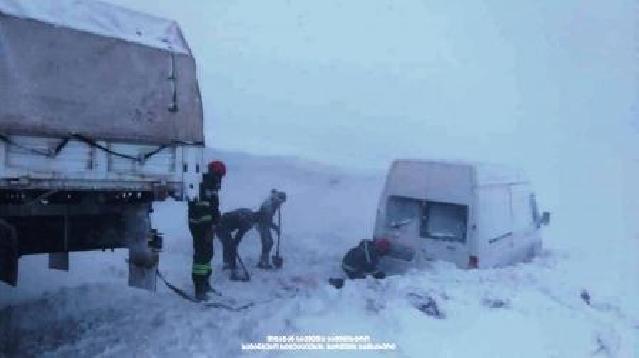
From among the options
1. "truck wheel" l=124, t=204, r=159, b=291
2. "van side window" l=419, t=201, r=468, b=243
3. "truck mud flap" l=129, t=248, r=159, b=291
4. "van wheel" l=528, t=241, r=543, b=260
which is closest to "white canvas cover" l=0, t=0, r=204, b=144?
A: "truck wheel" l=124, t=204, r=159, b=291

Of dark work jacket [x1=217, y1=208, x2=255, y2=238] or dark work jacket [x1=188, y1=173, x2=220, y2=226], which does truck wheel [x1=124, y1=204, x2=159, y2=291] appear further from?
dark work jacket [x1=217, y1=208, x2=255, y2=238]

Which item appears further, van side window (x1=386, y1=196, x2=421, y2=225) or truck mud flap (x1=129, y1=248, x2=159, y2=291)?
van side window (x1=386, y1=196, x2=421, y2=225)

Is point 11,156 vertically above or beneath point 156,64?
beneath

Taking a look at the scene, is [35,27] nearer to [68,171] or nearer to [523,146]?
[68,171]

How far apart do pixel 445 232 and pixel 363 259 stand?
1312 mm

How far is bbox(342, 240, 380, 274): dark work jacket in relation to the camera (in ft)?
29.4

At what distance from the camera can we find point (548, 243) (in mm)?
15539

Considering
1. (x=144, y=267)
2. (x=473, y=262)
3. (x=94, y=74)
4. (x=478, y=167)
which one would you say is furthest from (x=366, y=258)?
(x=94, y=74)

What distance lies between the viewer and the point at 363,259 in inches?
357

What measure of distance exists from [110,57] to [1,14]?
0.97 metres

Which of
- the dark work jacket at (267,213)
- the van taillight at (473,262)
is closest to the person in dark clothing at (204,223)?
the dark work jacket at (267,213)

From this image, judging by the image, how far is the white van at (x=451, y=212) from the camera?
329 inches

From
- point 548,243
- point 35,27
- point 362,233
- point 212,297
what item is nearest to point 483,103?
point 548,243

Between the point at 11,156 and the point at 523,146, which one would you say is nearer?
the point at 11,156
